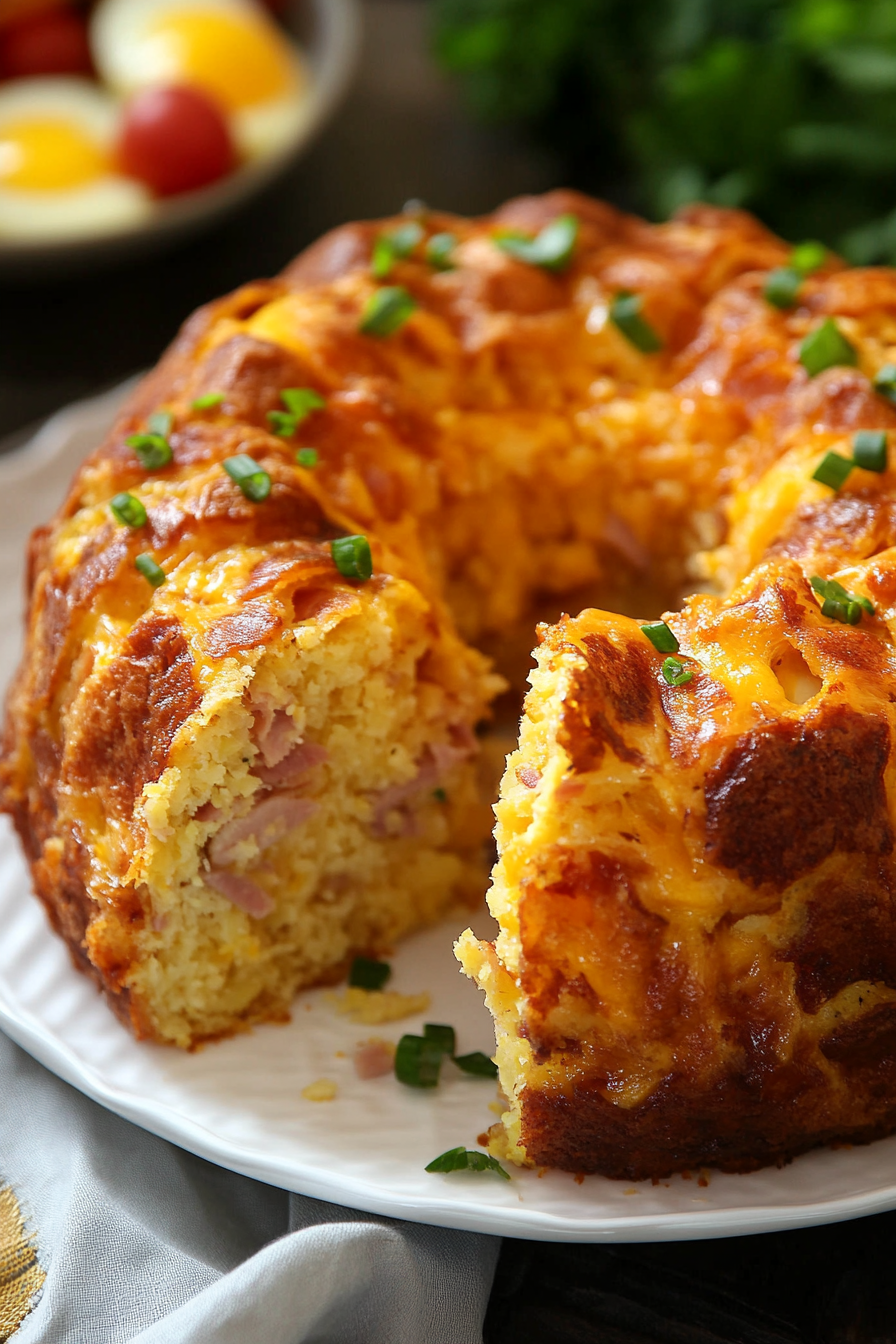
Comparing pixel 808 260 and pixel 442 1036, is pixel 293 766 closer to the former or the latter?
pixel 442 1036

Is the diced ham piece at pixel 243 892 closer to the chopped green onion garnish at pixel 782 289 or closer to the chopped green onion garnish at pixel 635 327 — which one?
the chopped green onion garnish at pixel 635 327

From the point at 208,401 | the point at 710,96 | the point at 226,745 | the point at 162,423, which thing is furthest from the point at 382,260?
the point at 710,96

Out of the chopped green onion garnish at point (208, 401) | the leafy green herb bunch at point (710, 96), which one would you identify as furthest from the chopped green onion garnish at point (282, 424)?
the leafy green herb bunch at point (710, 96)

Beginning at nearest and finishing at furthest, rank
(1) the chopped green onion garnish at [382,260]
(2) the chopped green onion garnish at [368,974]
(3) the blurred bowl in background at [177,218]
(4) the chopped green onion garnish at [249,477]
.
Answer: (4) the chopped green onion garnish at [249,477]
(2) the chopped green onion garnish at [368,974]
(1) the chopped green onion garnish at [382,260]
(3) the blurred bowl in background at [177,218]

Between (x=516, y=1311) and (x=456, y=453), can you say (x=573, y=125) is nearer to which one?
(x=456, y=453)

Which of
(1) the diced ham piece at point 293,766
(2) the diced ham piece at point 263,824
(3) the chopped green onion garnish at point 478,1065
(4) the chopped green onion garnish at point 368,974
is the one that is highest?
(1) the diced ham piece at point 293,766

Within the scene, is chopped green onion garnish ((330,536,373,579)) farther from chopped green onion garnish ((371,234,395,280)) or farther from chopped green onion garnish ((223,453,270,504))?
chopped green onion garnish ((371,234,395,280))

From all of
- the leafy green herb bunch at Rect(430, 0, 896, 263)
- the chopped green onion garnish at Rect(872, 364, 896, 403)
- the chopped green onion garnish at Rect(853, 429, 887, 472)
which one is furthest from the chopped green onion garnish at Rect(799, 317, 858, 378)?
the leafy green herb bunch at Rect(430, 0, 896, 263)
